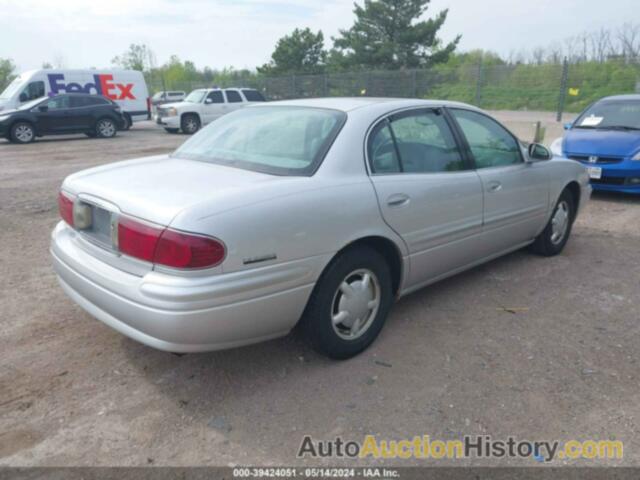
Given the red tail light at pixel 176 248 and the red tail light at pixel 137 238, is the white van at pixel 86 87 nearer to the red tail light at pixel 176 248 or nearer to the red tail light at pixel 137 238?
the red tail light at pixel 137 238

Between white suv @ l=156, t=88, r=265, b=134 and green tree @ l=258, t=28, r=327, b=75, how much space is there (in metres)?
23.6

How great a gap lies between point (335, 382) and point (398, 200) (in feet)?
3.81

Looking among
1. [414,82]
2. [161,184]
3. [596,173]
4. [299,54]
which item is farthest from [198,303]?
[299,54]

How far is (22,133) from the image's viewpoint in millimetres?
16234

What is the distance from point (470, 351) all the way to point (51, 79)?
64.2 ft

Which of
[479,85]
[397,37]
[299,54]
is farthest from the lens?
[299,54]

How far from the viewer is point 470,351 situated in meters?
3.30

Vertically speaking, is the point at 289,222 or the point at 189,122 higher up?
the point at 189,122

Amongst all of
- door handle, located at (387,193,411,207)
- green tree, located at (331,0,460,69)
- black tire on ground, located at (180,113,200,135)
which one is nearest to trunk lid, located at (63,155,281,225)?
door handle, located at (387,193,411,207)

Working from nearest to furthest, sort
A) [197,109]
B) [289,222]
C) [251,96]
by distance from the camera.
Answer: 1. [289,222]
2. [197,109]
3. [251,96]

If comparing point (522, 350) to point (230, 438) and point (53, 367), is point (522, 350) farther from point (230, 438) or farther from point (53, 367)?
point (53, 367)

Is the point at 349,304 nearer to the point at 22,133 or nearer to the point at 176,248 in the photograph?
the point at 176,248

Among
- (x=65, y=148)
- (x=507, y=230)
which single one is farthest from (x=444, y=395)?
(x=65, y=148)

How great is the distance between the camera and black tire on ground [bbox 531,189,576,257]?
4.89 m
